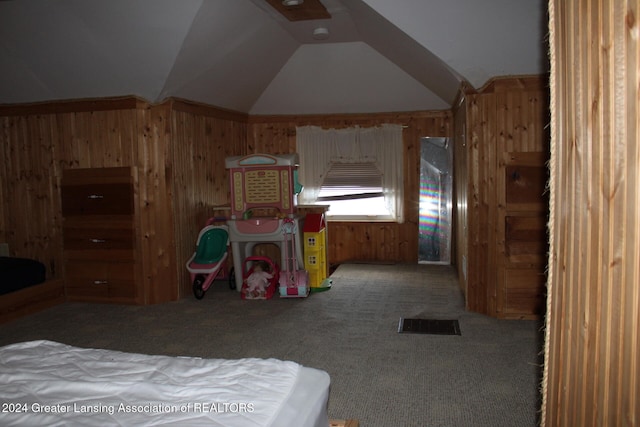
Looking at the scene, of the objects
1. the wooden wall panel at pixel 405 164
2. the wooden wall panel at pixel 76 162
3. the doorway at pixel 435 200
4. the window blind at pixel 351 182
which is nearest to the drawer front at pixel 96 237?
the wooden wall panel at pixel 76 162

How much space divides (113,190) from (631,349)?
5.25 m

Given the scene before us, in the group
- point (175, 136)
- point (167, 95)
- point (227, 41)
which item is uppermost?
point (227, 41)

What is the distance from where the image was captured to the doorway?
7.29 metres

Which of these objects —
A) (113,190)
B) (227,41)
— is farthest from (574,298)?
(113,190)

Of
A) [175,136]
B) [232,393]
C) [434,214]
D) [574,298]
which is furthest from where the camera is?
[434,214]

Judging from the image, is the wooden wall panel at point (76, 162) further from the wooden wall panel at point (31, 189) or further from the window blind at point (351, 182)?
the window blind at point (351, 182)

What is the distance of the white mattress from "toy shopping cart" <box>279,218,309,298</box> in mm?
3374

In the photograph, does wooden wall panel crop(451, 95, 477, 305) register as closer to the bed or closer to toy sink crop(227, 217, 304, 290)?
toy sink crop(227, 217, 304, 290)

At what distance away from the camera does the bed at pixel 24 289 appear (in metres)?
4.91

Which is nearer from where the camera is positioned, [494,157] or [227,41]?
[494,157]

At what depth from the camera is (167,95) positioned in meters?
5.34

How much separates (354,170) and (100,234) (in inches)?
144

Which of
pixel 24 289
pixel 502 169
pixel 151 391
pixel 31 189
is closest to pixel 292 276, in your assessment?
pixel 502 169

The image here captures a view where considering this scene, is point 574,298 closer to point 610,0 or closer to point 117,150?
point 610,0
